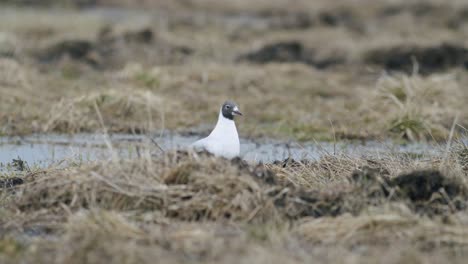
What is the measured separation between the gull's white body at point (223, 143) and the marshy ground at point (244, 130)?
361mm

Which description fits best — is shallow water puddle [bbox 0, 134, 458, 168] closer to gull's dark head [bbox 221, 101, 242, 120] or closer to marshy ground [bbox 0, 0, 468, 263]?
marshy ground [bbox 0, 0, 468, 263]

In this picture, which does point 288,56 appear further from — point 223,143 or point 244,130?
point 223,143

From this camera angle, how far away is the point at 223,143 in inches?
304

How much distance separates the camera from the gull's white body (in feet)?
25.0

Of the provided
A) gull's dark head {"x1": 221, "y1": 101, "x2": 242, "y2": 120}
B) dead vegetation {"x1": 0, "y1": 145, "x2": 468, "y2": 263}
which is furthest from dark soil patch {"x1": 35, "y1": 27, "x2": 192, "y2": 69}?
dead vegetation {"x1": 0, "y1": 145, "x2": 468, "y2": 263}

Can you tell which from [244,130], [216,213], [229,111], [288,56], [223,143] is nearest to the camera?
[216,213]

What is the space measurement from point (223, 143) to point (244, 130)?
399 centimetres

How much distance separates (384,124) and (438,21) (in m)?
12.1

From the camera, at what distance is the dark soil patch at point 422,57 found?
56.3ft

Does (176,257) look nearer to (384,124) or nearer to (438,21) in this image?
(384,124)

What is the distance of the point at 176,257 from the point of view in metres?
5.28

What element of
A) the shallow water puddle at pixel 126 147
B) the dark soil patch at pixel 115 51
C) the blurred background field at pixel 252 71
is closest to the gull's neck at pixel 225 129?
the blurred background field at pixel 252 71

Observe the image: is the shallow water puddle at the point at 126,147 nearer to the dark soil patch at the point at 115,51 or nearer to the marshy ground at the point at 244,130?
the marshy ground at the point at 244,130

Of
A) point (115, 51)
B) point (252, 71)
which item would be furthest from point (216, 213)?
point (115, 51)
